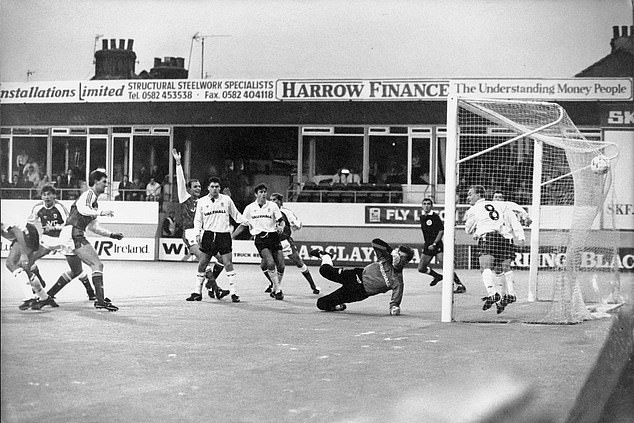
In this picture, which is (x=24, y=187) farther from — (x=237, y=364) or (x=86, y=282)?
(x=237, y=364)

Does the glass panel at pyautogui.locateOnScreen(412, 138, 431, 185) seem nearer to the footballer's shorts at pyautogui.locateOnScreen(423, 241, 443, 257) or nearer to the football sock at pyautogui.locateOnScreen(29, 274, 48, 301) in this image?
the footballer's shorts at pyautogui.locateOnScreen(423, 241, 443, 257)

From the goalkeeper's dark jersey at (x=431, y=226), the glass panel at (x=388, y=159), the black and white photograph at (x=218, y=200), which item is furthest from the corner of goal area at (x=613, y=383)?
the goalkeeper's dark jersey at (x=431, y=226)

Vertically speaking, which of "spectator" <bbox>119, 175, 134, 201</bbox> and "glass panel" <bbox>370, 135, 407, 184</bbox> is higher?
"glass panel" <bbox>370, 135, 407, 184</bbox>

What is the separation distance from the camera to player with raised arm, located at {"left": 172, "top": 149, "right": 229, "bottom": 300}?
235 cm

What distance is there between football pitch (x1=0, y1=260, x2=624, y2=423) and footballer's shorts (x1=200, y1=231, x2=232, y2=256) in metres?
0.37

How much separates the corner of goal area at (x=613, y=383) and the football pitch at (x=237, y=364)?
4cm

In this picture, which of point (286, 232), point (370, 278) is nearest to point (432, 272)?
point (286, 232)

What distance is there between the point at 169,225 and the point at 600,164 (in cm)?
248

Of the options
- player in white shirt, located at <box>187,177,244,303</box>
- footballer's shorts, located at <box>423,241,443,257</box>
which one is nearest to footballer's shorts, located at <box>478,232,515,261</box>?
footballer's shorts, located at <box>423,241,443,257</box>

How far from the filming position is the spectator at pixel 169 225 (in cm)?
285

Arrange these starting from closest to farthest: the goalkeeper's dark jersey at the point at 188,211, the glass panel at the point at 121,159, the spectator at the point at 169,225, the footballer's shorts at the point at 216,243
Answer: the glass panel at the point at 121,159, the goalkeeper's dark jersey at the point at 188,211, the spectator at the point at 169,225, the footballer's shorts at the point at 216,243

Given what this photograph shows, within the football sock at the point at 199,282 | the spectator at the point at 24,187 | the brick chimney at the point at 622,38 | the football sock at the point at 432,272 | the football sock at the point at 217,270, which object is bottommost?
the football sock at the point at 432,272

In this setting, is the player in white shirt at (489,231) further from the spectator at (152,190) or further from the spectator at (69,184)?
the spectator at (69,184)

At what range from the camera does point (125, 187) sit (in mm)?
2207
